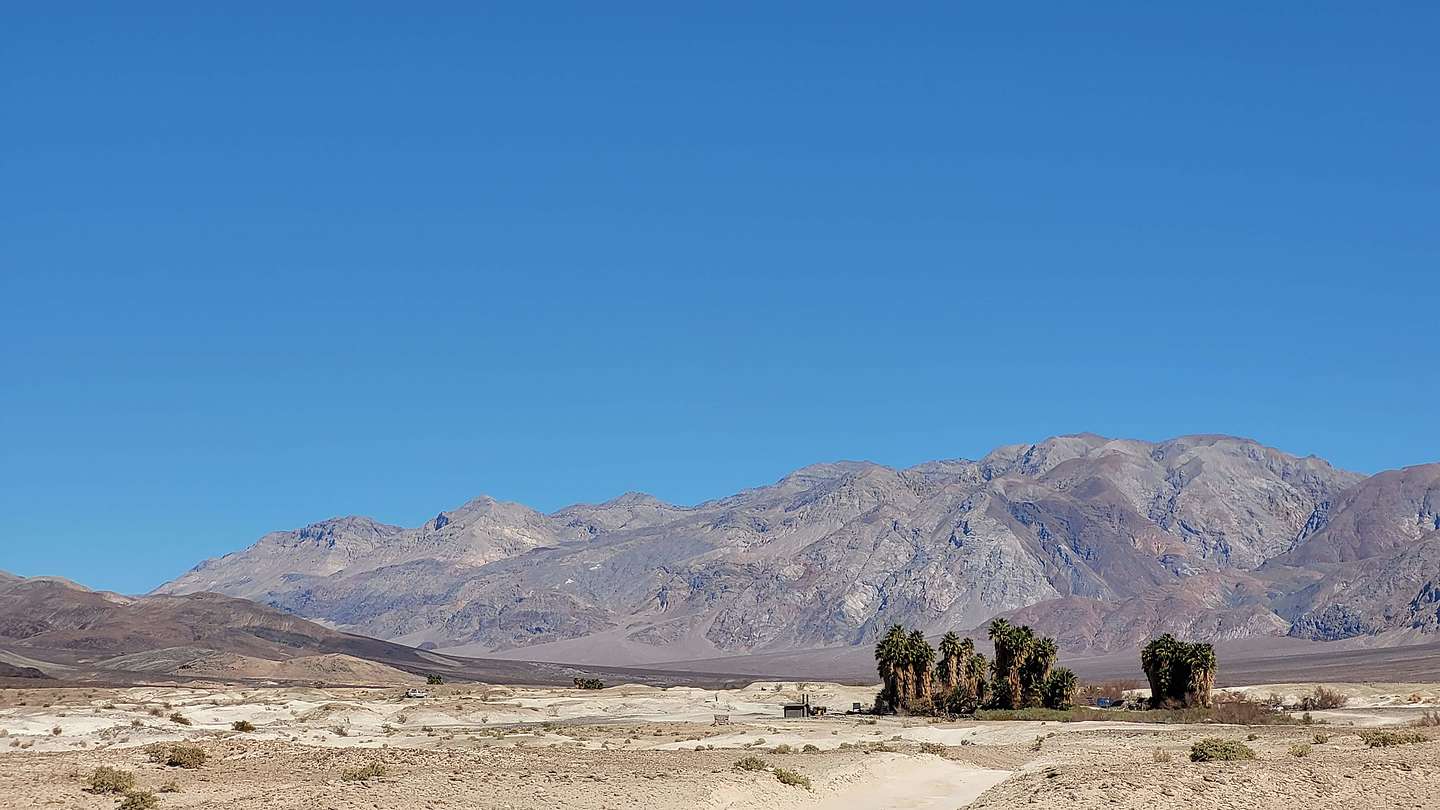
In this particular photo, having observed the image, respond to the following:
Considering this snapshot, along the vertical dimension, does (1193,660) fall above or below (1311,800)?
above

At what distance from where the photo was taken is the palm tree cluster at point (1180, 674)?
→ 305ft

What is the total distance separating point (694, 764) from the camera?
49.1 m

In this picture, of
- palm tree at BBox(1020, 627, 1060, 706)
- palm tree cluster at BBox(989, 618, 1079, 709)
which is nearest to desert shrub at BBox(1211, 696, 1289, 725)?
palm tree cluster at BBox(989, 618, 1079, 709)

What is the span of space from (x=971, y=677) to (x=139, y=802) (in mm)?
69395

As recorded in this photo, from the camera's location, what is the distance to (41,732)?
239 ft

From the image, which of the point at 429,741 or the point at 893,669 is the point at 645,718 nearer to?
the point at 893,669

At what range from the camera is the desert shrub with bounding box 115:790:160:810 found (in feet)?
119

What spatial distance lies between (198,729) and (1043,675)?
5134 cm

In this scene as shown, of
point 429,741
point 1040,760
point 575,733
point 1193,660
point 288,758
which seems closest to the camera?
point 288,758

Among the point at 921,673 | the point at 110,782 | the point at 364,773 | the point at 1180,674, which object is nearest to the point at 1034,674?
the point at 921,673

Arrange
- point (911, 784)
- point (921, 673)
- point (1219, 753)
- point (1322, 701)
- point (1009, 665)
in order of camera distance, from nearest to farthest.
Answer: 1. point (1219, 753)
2. point (911, 784)
3. point (1009, 665)
4. point (921, 673)
5. point (1322, 701)

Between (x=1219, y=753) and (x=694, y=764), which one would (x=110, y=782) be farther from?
(x=1219, y=753)

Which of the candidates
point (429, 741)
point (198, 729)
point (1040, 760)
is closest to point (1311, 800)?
point (1040, 760)

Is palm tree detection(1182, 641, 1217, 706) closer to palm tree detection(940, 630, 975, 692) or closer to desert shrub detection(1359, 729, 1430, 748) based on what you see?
palm tree detection(940, 630, 975, 692)
